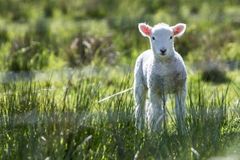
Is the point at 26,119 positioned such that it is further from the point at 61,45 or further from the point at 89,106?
the point at 61,45

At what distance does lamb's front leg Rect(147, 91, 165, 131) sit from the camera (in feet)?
23.6

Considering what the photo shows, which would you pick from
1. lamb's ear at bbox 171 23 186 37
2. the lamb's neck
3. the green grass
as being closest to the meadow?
the green grass

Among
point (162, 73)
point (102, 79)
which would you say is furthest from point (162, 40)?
point (102, 79)

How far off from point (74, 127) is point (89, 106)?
19.5 inches

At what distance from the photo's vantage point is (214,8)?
17.6 m

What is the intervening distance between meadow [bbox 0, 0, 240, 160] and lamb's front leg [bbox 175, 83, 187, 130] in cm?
7

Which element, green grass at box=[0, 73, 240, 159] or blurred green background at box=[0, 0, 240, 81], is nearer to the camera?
green grass at box=[0, 73, 240, 159]

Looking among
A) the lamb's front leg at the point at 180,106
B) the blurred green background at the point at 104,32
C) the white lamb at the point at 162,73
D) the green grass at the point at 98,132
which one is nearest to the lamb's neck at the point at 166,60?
the white lamb at the point at 162,73

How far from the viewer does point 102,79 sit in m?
11.1

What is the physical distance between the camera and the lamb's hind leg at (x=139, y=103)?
7.25m

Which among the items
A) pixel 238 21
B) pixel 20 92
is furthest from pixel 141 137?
pixel 238 21

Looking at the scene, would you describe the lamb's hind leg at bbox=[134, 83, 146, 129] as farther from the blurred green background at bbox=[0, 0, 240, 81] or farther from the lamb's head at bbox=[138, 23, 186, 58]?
the blurred green background at bbox=[0, 0, 240, 81]

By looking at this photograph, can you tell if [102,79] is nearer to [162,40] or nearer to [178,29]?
[178,29]

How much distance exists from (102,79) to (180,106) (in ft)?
13.3
